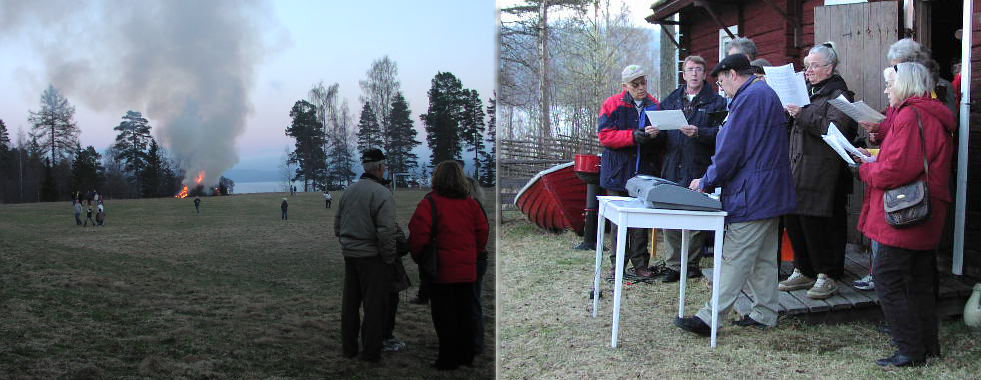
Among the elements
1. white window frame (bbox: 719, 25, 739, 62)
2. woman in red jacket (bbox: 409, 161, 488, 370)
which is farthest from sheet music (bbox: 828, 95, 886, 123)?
white window frame (bbox: 719, 25, 739, 62)

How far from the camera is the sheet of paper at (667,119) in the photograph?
439cm

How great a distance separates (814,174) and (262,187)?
3339 mm

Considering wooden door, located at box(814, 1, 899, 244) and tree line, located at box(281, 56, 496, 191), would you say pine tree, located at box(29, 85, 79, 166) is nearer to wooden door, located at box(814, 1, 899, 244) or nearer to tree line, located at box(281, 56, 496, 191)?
tree line, located at box(281, 56, 496, 191)

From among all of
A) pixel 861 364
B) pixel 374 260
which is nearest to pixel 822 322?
pixel 861 364

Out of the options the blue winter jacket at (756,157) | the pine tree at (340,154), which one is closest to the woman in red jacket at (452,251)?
the pine tree at (340,154)

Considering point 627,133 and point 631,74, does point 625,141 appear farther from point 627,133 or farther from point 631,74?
point 631,74

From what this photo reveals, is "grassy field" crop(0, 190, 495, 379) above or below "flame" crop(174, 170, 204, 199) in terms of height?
below

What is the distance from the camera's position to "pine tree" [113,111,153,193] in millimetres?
1967

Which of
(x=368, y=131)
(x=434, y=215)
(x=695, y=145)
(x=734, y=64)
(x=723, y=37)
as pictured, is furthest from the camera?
(x=723, y=37)

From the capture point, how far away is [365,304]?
2131mm

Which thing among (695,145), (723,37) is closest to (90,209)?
(695,145)

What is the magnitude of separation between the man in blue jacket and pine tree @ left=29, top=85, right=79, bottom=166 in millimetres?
2962

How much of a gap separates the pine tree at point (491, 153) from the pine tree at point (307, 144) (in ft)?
1.54

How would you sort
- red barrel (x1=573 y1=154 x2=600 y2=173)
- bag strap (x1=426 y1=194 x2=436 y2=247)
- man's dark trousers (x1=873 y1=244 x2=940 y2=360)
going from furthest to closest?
red barrel (x1=573 y1=154 x2=600 y2=173) < man's dark trousers (x1=873 y1=244 x2=940 y2=360) < bag strap (x1=426 y1=194 x2=436 y2=247)
